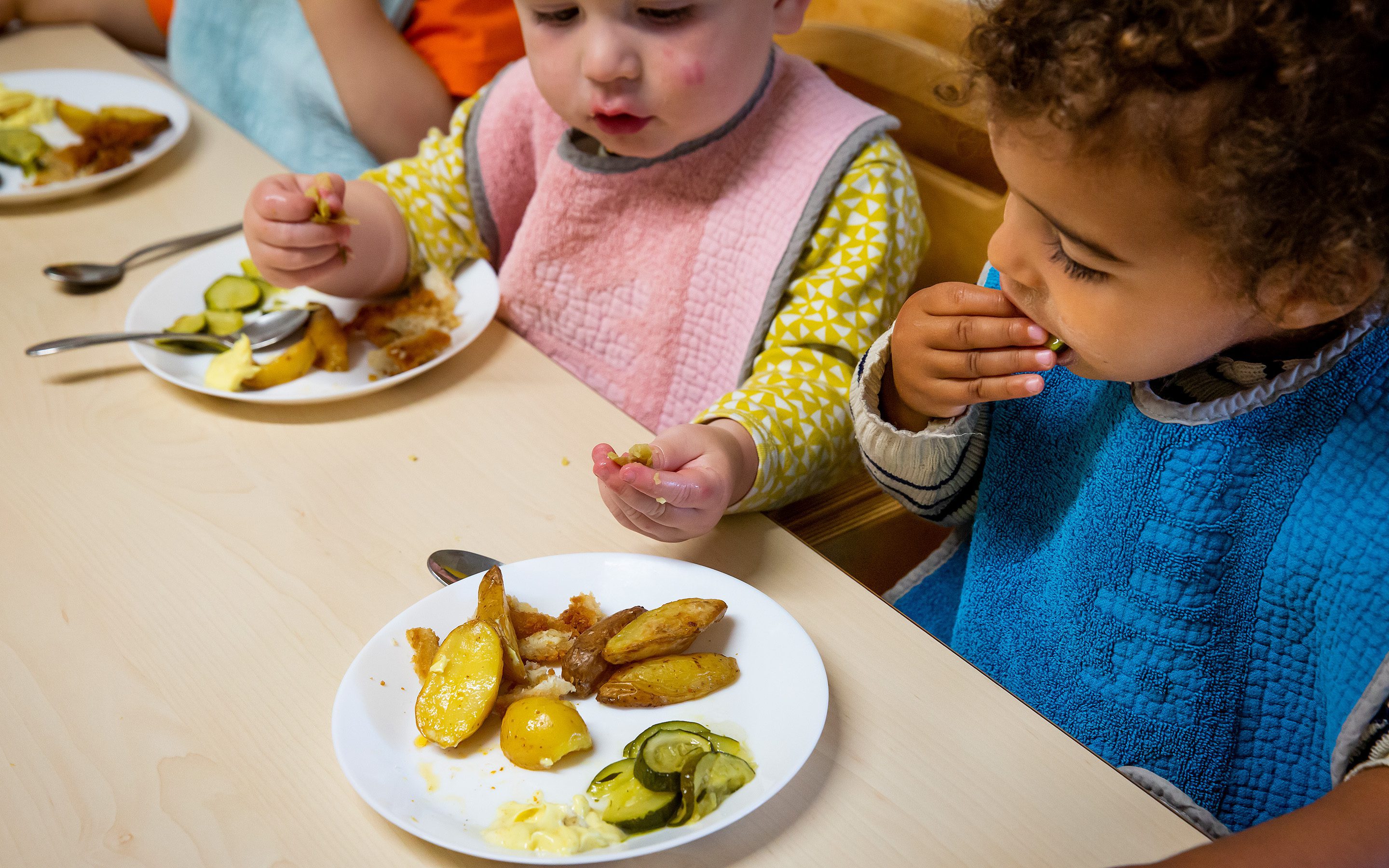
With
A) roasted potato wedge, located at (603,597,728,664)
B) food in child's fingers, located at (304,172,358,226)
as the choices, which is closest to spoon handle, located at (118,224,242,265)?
food in child's fingers, located at (304,172,358,226)

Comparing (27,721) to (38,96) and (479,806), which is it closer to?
(479,806)

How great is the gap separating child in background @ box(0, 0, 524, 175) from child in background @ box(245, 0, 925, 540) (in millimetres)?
247

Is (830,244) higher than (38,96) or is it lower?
higher

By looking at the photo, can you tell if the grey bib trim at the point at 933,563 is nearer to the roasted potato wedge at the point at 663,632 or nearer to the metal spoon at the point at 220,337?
the roasted potato wedge at the point at 663,632

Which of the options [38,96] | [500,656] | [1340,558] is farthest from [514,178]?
[1340,558]

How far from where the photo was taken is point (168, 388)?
983 millimetres

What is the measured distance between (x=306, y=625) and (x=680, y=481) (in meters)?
0.28

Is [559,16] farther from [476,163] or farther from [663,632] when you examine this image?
[663,632]

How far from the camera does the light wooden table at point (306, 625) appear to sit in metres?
0.60

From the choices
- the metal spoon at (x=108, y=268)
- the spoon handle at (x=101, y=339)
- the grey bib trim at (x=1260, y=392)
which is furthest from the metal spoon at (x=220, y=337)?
the grey bib trim at (x=1260, y=392)

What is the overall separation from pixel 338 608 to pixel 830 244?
23.7 inches

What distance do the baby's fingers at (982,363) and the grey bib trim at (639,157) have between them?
0.43m

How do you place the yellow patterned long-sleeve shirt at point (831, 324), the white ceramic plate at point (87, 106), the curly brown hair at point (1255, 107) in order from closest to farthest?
the curly brown hair at point (1255, 107)
the yellow patterned long-sleeve shirt at point (831, 324)
the white ceramic plate at point (87, 106)

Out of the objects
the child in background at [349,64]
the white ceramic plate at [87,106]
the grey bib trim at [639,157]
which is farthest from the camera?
the child in background at [349,64]
